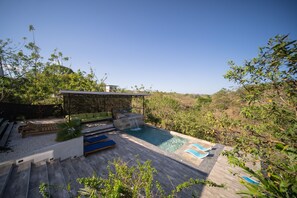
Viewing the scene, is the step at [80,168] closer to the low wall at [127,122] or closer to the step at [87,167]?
the step at [87,167]

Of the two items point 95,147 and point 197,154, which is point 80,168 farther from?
point 197,154

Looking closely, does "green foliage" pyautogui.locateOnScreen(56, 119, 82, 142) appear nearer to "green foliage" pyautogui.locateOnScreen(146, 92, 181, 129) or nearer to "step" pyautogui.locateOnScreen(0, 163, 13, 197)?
"step" pyautogui.locateOnScreen(0, 163, 13, 197)

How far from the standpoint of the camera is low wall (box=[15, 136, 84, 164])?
448cm

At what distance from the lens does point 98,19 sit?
8469 mm

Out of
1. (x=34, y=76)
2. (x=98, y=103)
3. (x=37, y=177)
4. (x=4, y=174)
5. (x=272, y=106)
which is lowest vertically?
(x=37, y=177)

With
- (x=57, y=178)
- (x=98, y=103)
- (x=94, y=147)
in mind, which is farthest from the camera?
(x=98, y=103)

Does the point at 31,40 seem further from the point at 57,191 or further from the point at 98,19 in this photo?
the point at 57,191

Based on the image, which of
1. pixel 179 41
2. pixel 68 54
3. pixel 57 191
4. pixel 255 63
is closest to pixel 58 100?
pixel 68 54

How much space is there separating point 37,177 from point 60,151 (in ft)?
4.95

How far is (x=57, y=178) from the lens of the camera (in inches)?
155

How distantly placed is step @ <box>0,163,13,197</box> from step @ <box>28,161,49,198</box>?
1.78 ft

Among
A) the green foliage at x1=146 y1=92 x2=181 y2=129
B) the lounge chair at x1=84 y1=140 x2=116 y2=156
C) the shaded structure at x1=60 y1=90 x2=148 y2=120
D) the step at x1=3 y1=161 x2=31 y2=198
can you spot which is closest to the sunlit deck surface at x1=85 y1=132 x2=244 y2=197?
the lounge chair at x1=84 y1=140 x2=116 y2=156

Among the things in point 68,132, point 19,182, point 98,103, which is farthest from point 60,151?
point 98,103

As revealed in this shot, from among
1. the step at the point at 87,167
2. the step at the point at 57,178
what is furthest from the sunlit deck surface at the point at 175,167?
the step at the point at 57,178
